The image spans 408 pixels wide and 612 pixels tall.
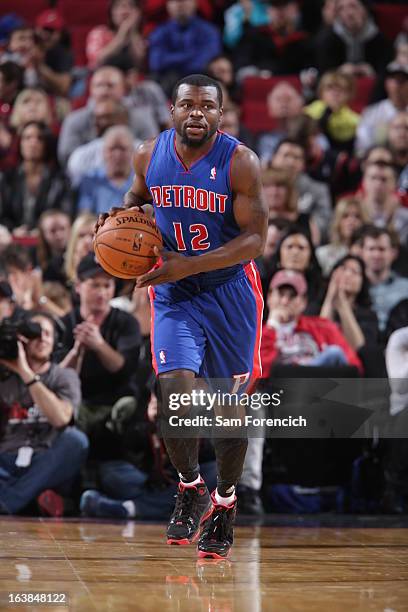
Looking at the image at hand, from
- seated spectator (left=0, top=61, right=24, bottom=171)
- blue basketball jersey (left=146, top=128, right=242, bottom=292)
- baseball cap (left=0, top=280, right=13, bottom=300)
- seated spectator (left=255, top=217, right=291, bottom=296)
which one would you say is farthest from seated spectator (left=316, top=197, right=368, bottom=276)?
blue basketball jersey (left=146, top=128, right=242, bottom=292)

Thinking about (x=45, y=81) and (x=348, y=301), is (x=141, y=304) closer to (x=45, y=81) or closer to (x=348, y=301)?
(x=348, y=301)

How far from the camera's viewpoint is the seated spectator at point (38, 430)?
592 cm

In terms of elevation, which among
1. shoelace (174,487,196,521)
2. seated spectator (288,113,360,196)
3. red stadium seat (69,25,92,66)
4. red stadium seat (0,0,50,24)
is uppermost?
red stadium seat (0,0,50,24)

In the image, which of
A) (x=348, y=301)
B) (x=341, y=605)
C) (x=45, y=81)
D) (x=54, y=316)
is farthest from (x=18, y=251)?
(x=341, y=605)

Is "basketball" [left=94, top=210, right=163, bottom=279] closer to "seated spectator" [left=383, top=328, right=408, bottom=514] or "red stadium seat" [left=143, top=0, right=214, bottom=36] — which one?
"seated spectator" [left=383, top=328, right=408, bottom=514]

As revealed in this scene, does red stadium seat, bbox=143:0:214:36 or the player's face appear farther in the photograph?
red stadium seat, bbox=143:0:214:36

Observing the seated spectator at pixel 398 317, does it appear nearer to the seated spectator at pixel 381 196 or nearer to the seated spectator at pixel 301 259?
the seated spectator at pixel 301 259

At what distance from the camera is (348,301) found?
7367mm

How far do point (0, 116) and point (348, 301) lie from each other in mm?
4394

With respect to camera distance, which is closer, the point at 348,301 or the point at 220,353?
the point at 220,353

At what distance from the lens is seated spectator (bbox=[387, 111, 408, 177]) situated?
9.15 m

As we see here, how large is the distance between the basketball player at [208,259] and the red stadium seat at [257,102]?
593 centimetres

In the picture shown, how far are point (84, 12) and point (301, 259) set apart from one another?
590 centimetres

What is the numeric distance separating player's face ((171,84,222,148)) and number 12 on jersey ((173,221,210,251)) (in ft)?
1.19
